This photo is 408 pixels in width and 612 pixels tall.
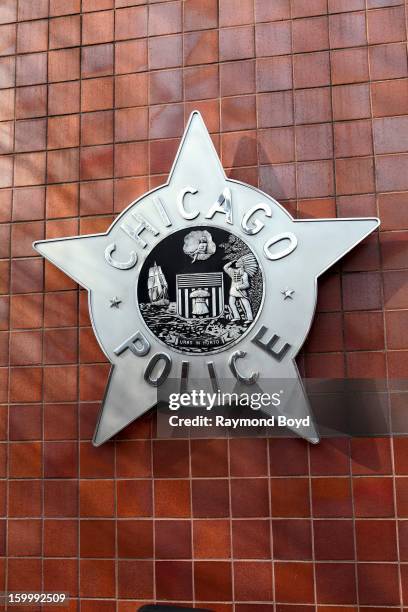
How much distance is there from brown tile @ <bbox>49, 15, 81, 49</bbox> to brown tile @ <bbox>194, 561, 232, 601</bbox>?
2.95m

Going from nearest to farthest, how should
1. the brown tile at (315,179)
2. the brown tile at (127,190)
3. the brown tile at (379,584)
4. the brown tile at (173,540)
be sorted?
the brown tile at (379,584)
the brown tile at (173,540)
the brown tile at (315,179)
the brown tile at (127,190)

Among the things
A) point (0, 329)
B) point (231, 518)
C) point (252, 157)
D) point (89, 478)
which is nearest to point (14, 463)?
point (89, 478)

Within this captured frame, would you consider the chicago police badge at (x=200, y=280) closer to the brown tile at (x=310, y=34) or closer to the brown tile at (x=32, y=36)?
the brown tile at (x=310, y=34)

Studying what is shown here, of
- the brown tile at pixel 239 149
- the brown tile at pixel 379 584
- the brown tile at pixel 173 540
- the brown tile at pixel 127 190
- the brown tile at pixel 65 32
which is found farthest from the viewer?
the brown tile at pixel 65 32

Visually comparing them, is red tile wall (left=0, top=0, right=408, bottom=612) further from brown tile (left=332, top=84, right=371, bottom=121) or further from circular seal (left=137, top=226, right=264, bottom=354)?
circular seal (left=137, top=226, right=264, bottom=354)

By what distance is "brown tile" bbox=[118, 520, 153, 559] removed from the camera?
3.42m

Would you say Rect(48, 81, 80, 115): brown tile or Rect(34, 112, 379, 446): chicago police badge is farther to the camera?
Rect(48, 81, 80, 115): brown tile

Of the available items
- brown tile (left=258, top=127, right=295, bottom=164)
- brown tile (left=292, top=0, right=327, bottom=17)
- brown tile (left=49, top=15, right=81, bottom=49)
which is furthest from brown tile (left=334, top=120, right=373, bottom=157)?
brown tile (left=49, top=15, right=81, bottom=49)

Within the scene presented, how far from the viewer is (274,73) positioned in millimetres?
3631

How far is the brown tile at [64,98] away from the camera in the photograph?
3865 millimetres

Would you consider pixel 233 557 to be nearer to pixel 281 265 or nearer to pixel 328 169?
pixel 281 265

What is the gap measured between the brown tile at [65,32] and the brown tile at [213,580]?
9.68 feet

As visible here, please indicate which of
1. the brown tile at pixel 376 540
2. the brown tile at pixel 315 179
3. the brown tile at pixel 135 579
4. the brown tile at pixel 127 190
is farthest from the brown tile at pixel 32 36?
the brown tile at pixel 376 540

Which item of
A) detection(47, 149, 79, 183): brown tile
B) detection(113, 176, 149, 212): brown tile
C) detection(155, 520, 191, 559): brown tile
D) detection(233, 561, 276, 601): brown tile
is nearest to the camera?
detection(233, 561, 276, 601): brown tile
